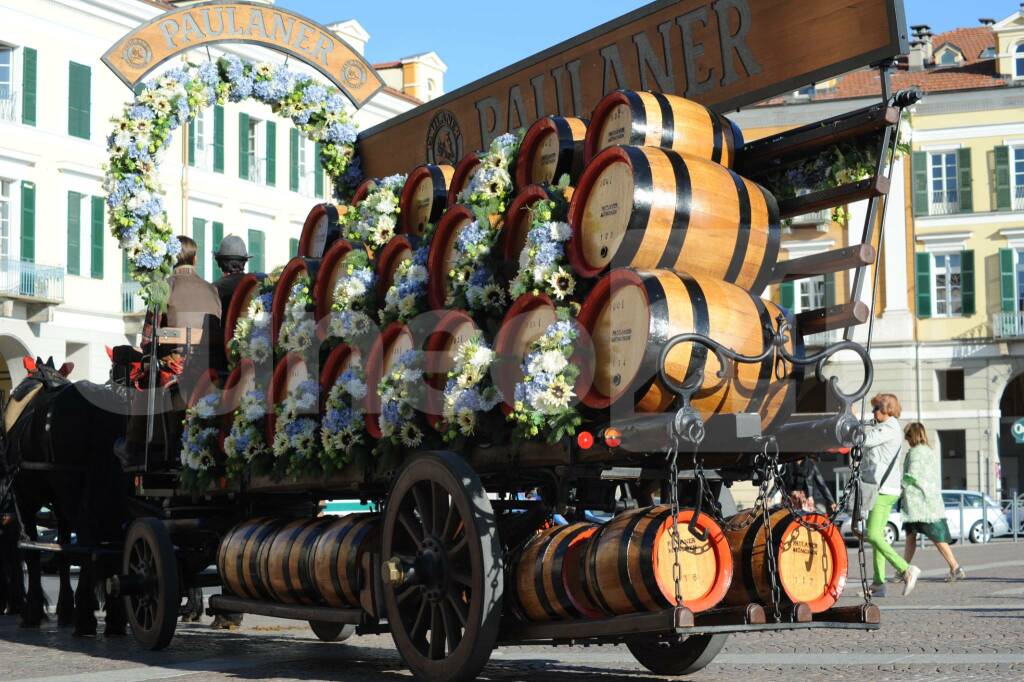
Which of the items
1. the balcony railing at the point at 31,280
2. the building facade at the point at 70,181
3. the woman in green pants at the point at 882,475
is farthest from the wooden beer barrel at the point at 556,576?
the balcony railing at the point at 31,280

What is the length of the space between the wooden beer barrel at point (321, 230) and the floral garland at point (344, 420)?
3.60 feet

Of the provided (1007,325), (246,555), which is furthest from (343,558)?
(1007,325)

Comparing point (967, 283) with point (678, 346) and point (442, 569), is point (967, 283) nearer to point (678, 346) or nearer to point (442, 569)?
point (442, 569)

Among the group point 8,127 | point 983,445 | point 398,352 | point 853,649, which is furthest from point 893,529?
point 398,352

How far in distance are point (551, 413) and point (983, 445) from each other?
122ft

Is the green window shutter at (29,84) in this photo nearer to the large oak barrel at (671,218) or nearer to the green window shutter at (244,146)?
the green window shutter at (244,146)

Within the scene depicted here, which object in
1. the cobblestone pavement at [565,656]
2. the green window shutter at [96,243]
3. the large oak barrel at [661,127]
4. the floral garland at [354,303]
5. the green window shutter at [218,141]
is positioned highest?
the green window shutter at [218,141]

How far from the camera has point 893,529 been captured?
2878 centimetres

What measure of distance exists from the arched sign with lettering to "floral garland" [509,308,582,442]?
5.26m

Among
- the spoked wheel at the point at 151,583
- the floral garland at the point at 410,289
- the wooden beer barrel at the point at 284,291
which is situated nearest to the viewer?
the floral garland at the point at 410,289

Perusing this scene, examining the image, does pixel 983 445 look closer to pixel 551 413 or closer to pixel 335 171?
pixel 335 171

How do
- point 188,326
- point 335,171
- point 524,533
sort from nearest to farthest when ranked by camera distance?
point 524,533
point 188,326
point 335,171

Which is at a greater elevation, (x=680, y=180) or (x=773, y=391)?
(x=680, y=180)

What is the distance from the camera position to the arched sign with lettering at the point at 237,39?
10.7 m
